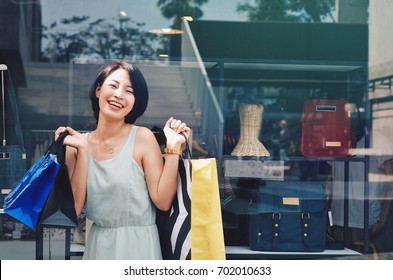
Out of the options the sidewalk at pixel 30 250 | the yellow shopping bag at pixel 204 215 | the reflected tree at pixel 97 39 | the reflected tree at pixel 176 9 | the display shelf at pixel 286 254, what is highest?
the reflected tree at pixel 176 9

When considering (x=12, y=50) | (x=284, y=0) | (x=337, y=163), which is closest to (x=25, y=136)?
(x=12, y=50)

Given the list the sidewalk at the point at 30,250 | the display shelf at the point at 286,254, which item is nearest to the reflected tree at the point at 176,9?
the display shelf at the point at 286,254

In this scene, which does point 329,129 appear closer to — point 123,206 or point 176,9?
point 176,9

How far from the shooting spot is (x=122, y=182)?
2717 millimetres

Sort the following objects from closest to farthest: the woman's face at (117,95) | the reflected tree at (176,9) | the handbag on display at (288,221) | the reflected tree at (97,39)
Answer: the woman's face at (117,95), the handbag on display at (288,221), the reflected tree at (97,39), the reflected tree at (176,9)

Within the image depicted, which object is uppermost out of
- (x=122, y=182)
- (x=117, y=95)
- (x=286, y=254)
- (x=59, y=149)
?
(x=117, y=95)

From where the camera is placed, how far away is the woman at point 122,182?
107 inches

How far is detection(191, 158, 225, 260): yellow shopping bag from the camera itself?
2711 mm

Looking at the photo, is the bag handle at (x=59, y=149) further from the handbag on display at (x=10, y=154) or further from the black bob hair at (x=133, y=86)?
the handbag on display at (x=10, y=154)

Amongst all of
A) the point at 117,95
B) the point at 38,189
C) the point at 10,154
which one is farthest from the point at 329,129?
the point at 38,189

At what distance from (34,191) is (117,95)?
478 millimetres

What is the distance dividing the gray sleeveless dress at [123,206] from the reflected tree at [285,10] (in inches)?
95.0

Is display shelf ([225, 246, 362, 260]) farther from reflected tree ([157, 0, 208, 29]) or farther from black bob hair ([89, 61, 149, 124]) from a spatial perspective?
reflected tree ([157, 0, 208, 29])

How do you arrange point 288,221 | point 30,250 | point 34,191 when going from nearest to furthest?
point 34,191, point 30,250, point 288,221
